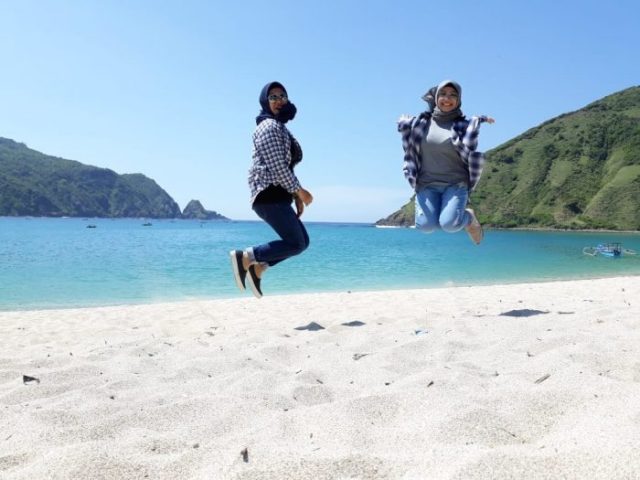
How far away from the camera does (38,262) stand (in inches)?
1107

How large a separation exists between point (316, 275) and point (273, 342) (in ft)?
54.6

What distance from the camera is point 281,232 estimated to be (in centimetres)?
545

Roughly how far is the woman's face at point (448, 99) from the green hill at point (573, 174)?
110188mm

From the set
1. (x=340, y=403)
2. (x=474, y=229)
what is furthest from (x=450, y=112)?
(x=340, y=403)

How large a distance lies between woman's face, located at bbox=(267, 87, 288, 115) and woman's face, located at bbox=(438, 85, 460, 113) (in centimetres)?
213

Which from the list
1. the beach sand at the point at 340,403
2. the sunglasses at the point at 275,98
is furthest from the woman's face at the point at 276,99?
the beach sand at the point at 340,403

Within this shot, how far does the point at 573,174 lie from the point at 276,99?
13017cm

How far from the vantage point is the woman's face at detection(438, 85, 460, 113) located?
6254 millimetres

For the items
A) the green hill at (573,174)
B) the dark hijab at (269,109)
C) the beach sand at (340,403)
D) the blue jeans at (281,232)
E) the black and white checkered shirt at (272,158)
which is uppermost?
the green hill at (573,174)

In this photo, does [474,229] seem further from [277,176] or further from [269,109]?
[269,109]

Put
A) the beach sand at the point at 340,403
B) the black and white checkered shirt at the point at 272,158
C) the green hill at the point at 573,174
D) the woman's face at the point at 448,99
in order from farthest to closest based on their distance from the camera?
the green hill at the point at 573,174 → the woman's face at the point at 448,99 → the black and white checkered shirt at the point at 272,158 → the beach sand at the point at 340,403

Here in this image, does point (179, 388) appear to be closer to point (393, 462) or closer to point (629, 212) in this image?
point (393, 462)

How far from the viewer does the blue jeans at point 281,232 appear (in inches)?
207

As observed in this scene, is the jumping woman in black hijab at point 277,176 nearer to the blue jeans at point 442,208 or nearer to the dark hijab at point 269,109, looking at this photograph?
the dark hijab at point 269,109
